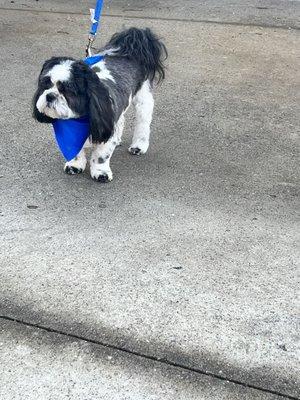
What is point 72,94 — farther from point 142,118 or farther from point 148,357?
point 148,357

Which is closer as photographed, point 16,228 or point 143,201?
point 16,228

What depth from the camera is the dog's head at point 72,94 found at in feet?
12.4

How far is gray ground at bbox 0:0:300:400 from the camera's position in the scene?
9.16 feet

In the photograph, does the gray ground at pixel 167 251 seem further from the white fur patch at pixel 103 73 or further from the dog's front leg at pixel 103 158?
the white fur patch at pixel 103 73

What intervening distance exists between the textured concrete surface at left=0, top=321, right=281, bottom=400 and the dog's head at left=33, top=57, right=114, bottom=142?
1543 millimetres

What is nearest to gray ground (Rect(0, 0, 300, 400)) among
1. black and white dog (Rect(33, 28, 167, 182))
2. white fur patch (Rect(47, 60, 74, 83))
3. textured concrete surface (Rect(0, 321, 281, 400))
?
textured concrete surface (Rect(0, 321, 281, 400))

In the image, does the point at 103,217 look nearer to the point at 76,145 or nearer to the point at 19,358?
the point at 76,145

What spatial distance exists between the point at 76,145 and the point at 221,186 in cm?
108

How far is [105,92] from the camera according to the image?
12.8ft

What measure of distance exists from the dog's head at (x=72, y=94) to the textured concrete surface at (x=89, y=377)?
5.06 ft

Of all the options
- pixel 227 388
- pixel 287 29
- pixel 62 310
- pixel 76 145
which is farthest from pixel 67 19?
pixel 227 388

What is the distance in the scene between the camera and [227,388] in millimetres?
2693

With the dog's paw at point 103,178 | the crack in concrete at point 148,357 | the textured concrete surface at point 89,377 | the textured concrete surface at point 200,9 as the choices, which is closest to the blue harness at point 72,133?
the dog's paw at point 103,178

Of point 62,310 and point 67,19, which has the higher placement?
point 62,310
